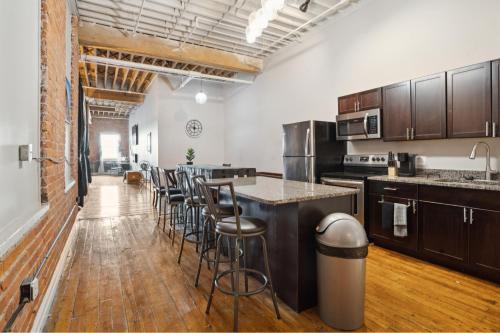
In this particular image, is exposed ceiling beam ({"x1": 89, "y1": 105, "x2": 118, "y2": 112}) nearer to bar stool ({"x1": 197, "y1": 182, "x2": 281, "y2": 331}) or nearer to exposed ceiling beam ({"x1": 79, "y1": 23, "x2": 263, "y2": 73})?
exposed ceiling beam ({"x1": 79, "y1": 23, "x2": 263, "y2": 73})

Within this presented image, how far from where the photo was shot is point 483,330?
184 cm

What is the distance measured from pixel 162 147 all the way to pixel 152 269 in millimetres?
6168

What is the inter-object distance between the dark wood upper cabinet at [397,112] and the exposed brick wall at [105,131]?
15.9m

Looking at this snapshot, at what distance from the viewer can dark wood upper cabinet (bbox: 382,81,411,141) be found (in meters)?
3.48

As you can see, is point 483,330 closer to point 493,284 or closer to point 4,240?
point 493,284

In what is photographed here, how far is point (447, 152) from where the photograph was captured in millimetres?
3363

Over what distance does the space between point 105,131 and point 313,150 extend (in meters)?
15.4

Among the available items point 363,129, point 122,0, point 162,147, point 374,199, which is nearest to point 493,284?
point 374,199

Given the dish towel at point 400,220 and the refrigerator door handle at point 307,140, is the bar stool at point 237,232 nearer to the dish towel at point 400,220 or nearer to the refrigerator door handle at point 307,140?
the dish towel at point 400,220

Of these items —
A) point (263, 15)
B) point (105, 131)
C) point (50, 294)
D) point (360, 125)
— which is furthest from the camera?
point (105, 131)

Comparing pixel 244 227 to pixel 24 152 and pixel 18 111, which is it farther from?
pixel 18 111

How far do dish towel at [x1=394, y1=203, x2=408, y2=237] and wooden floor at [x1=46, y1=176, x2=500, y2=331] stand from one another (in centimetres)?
30

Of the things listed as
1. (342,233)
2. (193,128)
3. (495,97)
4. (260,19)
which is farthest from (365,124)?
(193,128)

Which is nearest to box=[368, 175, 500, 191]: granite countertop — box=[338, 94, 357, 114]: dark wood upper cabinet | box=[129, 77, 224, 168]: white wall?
box=[338, 94, 357, 114]: dark wood upper cabinet
